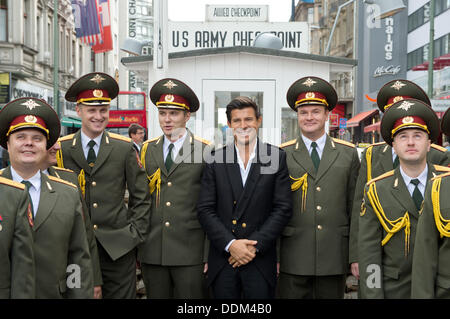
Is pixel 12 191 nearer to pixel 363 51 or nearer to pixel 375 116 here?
pixel 375 116

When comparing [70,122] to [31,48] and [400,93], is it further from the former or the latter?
[400,93]

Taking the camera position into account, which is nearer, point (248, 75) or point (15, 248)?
point (15, 248)

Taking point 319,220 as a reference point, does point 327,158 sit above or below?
above

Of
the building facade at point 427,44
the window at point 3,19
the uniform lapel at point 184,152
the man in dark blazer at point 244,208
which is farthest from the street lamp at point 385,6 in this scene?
the window at point 3,19

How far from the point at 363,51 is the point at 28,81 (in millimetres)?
29262

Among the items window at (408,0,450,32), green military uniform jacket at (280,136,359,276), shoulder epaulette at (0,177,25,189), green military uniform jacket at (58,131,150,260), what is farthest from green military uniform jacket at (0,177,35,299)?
window at (408,0,450,32)

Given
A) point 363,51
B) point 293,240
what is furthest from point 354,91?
point 293,240

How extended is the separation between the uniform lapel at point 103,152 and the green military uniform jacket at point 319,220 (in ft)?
4.76

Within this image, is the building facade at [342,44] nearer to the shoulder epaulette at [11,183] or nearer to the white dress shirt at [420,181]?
the white dress shirt at [420,181]

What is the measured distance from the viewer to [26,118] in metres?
3.12

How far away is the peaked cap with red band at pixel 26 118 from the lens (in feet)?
10.2

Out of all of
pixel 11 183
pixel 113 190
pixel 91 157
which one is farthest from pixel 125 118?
pixel 11 183

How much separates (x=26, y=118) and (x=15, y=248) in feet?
2.56

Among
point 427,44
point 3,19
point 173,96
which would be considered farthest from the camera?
point 427,44
